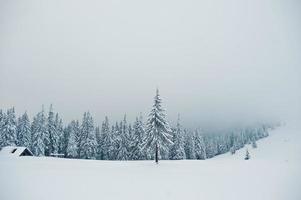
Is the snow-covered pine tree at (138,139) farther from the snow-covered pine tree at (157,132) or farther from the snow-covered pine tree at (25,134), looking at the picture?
the snow-covered pine tree at (25,134)

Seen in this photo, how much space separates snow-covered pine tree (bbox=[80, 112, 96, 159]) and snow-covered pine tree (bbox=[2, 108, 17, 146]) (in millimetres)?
18525

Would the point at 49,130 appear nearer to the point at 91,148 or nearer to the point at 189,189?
the point at 91,148

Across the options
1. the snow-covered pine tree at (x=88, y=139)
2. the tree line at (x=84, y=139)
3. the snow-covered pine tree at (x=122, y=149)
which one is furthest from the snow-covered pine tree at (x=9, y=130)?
the snow-covered pine tree at (x=122, y=149)

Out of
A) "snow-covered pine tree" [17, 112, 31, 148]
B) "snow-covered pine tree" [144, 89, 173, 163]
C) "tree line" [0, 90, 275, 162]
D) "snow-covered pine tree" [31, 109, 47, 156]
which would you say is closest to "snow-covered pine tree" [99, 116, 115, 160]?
"tree line" [0, 90, 275, 162]

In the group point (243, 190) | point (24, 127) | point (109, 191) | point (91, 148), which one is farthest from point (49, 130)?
point (243, 190)

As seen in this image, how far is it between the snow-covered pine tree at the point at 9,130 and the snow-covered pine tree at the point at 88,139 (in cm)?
1853

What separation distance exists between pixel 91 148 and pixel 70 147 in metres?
6.42

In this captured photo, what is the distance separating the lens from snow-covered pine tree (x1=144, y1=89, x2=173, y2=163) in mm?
43594

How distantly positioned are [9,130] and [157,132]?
46273mm

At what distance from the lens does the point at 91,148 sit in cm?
7112

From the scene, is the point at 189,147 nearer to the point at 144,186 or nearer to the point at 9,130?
the point at 9,130

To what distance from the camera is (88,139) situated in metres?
71.3

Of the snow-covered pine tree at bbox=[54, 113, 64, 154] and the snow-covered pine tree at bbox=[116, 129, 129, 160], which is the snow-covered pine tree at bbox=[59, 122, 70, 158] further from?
the snow-covered pine tree at bbox=[116, 129, 129, 160]

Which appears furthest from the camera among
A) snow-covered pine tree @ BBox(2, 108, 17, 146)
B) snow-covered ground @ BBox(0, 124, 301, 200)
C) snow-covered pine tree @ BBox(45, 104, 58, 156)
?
snow-covered pine tree @ BBox(45, 104, 58, 156)
